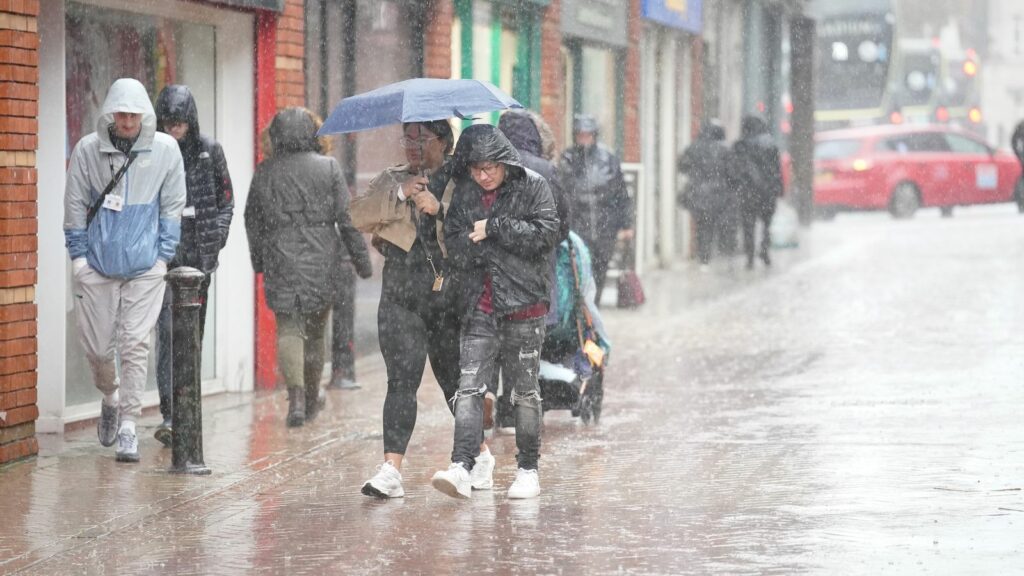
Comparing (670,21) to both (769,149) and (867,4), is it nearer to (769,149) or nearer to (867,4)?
(769,149)

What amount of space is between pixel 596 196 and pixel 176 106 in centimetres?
502

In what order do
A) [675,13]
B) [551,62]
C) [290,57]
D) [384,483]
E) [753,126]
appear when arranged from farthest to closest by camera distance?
[675,13] < [753,126] < [551,62] < [290,57] < [384,483]

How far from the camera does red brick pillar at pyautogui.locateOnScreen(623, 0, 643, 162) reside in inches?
881

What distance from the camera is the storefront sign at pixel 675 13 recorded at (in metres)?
22.9

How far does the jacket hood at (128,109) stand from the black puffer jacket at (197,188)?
1.87 feet

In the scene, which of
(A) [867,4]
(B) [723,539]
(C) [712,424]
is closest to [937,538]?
(B) [723,539]

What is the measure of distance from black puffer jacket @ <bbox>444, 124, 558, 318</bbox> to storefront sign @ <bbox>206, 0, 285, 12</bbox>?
13.0 feet

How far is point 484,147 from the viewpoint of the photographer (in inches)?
305

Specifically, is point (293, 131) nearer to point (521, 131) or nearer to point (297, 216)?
point (297, 216)

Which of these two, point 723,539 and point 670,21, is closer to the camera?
point 723,539

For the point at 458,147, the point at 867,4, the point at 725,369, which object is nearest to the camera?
the point at 458,147

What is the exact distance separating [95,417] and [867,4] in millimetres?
32730

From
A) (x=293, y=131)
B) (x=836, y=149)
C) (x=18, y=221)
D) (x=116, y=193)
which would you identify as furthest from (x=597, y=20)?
(x=836, y=149)

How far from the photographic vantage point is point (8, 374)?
9.09 metres
